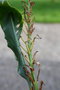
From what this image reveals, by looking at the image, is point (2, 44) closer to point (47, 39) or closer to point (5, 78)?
point (47, 39)

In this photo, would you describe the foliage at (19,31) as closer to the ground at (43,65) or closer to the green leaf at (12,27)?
the green leaf at (12,27)

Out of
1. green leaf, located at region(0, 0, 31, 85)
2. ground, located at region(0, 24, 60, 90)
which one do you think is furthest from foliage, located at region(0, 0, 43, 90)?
ground, located at region(0, 24, 60, 90)

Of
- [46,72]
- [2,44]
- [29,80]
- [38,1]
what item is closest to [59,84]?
[46,72]

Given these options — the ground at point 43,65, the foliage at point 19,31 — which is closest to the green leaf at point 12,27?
the foliage at point 19,31

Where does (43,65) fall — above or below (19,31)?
below

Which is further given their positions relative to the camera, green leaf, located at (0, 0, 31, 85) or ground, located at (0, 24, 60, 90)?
ground, located at (0, 24, 60, 90)

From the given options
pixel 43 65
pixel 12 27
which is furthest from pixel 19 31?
pixel 43 65

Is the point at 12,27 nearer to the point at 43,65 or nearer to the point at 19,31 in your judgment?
the point at 19,31

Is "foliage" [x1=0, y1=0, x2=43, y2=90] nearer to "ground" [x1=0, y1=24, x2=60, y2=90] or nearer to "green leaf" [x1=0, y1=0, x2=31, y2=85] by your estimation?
"green leaf" [x1=0, y1=0, x2=31, y2=85]
